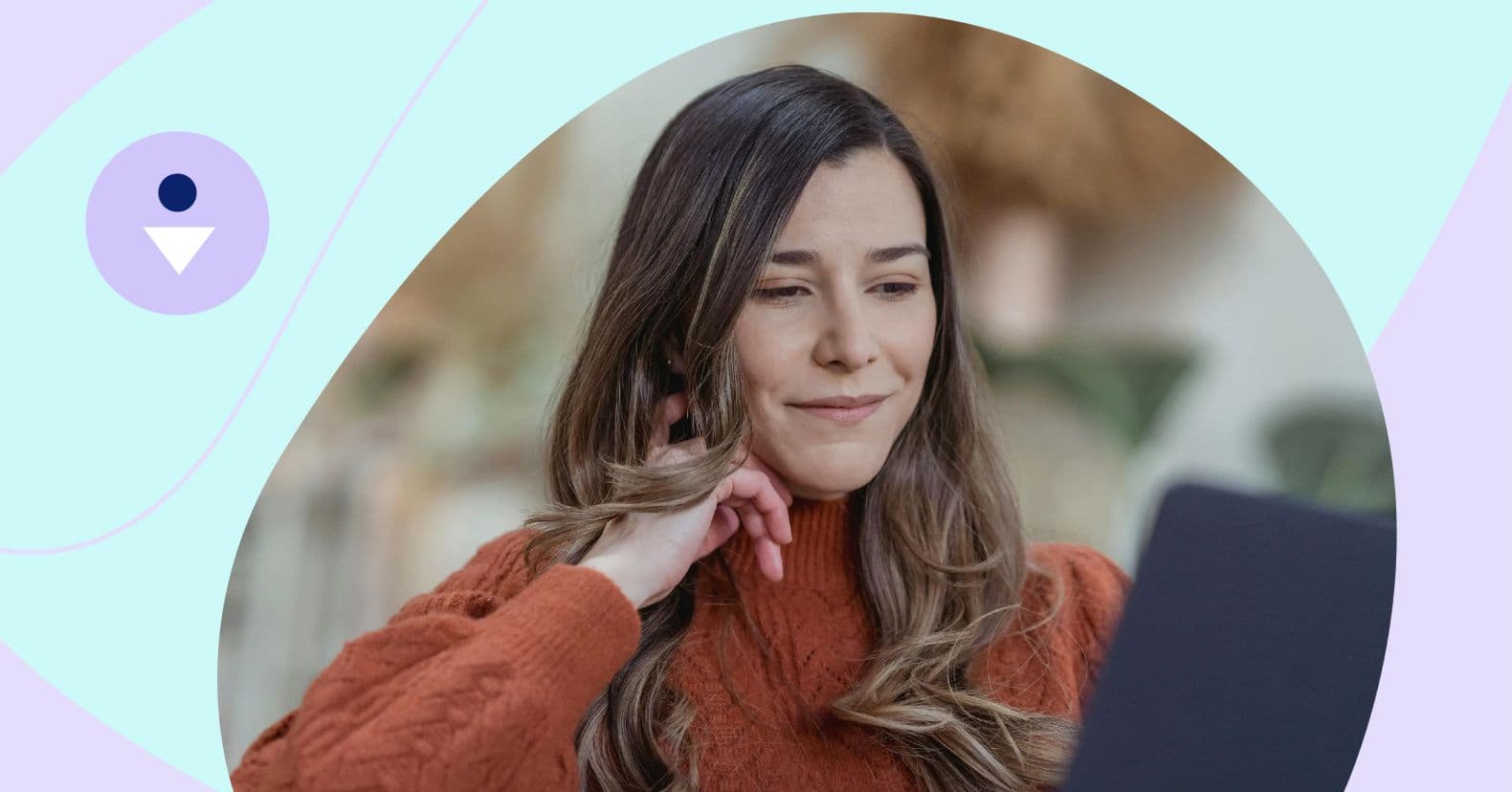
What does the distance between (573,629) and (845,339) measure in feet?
1.32

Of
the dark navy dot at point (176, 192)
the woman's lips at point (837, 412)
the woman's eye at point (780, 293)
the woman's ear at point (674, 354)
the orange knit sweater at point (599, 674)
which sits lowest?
the orange knit sweater at point (599, 674)

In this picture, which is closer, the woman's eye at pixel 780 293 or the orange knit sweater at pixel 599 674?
the orange knit sweater at pixel 599 674

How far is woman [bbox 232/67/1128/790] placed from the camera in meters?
1.27

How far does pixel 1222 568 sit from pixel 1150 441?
1.25 meters

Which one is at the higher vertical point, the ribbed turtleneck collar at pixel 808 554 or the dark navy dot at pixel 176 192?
the dark navy dot at pixel 176 192

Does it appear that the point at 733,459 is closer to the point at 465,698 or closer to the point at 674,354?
the point at 674,354

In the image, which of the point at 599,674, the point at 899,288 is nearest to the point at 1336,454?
the point at 899,288

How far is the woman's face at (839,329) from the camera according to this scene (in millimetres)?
1289

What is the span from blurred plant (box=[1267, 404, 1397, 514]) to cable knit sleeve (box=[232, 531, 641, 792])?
0.76 metres

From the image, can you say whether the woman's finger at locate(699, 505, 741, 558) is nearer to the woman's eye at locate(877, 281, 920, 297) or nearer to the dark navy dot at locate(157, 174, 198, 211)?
the woman's eye at locate(877, 281, 920, 297)

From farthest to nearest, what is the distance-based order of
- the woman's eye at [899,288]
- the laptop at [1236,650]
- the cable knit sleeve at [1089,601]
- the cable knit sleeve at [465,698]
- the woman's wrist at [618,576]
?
1. the cable knit sleeve at [1089,601]
2. the woman's eye at [899,288]
3. the woman's wrist at [618,576]
4. the cable knit sleeve at [465,698]
5. the laptop at [1236,650]

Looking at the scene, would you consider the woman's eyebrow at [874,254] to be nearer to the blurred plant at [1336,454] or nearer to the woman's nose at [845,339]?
the woman's nose at [845,339]

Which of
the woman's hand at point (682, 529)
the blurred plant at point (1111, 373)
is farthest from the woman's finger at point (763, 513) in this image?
the blurred plant at point (1111, 373)

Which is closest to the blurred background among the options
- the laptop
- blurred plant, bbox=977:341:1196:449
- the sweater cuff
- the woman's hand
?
blurred plant, bbox=977:341:1196:449
